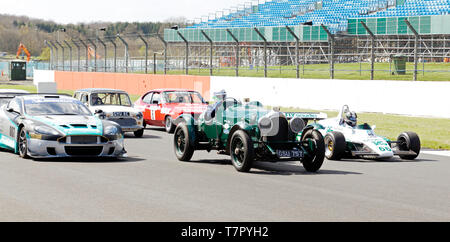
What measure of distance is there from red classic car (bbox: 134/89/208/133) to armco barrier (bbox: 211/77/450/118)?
4.67 m

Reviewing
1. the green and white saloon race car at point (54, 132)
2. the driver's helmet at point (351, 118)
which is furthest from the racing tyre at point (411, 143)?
the green and white saloon race car at point (54, 132)

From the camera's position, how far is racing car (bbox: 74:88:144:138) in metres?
18.6

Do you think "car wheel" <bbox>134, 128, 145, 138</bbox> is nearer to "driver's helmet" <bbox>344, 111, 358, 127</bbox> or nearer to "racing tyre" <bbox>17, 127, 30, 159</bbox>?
"racing tyre" <bbox>17, 127, 30, 159</bbox>

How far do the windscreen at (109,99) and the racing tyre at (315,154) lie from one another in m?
8.89

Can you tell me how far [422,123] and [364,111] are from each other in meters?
4.72

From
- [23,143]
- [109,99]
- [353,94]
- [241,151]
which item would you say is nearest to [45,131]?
[23,143]

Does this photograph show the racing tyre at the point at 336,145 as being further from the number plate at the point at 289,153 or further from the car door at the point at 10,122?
the car door at the point at 10,122

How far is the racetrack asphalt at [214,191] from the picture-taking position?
7730 millimetres

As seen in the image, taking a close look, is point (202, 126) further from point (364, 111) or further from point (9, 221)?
point (364, 111)

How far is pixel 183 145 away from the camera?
13367 millimetres

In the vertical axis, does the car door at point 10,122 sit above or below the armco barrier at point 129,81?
below

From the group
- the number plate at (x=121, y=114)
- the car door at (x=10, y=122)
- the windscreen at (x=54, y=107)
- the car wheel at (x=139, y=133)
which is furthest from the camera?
the car wheel at (x=139, y=133)

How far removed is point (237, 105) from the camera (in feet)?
41.8

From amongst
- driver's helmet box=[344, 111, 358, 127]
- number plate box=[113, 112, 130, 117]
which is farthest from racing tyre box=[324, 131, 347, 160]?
number plate box=[113, 112, 130, 117]
